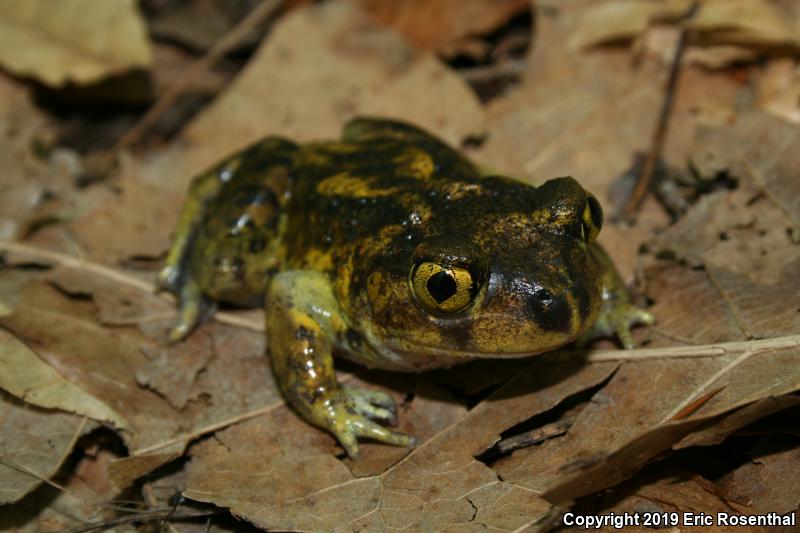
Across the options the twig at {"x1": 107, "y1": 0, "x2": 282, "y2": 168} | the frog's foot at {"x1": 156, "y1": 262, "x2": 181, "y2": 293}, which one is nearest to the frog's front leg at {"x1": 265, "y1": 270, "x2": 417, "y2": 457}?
the frog's foot at {"x1": 156, "y1": 262, "x2": 181, "y2": 293}

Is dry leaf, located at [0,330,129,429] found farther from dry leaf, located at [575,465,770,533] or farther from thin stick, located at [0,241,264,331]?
dry leaf, located at [575,465,770,533]

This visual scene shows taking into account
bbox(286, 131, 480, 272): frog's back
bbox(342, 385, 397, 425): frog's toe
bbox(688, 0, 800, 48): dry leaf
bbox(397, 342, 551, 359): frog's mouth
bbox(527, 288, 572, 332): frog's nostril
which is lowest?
bbox(342, 385, 397, 425): frog's toe

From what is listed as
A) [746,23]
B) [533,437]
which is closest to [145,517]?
[533,437]

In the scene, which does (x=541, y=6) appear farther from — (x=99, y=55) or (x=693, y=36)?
(x=99, y=55)

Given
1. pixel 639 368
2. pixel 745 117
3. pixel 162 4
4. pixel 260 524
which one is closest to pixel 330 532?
pixel 260 524

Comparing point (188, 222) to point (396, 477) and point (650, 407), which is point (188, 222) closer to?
point (396, 477)

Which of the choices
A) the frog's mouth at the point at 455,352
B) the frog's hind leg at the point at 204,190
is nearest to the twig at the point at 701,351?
the frog's mouth at the point at 455,352
